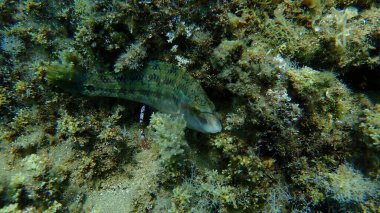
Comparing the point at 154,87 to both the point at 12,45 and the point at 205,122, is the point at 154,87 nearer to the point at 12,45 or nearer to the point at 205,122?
the point at 205,122

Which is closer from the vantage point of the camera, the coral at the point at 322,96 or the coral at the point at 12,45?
the coral at the point at 322,96

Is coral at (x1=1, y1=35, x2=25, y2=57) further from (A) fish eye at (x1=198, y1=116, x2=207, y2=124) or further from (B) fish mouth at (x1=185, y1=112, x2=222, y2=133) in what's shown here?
(A) fish eye at (x1=198, y1=116, x2=207, y2=124)

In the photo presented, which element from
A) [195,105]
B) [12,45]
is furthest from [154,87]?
[12,45]

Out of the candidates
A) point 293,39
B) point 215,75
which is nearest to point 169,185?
point 215,75

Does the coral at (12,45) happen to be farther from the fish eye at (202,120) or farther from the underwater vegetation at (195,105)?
the fish eye at (202,120)

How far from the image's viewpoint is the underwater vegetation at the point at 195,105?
3.70 m

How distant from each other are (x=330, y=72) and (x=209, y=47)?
1.75 meters

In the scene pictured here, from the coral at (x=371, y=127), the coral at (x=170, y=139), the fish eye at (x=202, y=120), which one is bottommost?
the coral at (x=170, y=139)

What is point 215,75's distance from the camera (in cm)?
400

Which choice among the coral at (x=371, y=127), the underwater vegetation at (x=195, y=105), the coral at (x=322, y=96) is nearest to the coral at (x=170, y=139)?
the underwater vegetation at (x=195, y=105)

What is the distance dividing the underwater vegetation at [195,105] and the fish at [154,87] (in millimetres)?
17

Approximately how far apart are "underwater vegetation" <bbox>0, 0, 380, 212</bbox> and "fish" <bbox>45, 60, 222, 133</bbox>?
0.06 feet

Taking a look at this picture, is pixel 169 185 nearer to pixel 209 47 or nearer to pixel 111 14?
pixel 209 47

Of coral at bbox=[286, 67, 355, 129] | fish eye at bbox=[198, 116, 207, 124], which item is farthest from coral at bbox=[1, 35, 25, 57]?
coral at bbox=[286, 67, 355, 129]
